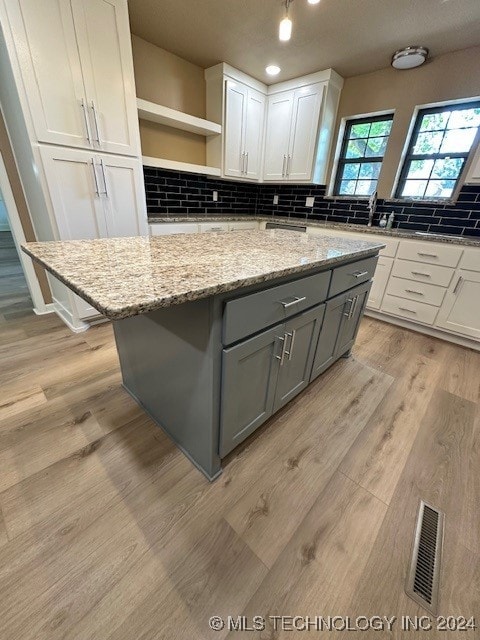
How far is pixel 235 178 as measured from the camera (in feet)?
11.2

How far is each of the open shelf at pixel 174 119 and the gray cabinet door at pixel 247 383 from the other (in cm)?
255

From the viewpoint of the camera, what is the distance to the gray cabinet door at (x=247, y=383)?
0.98m

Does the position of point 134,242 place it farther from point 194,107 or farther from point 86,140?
point 194,107

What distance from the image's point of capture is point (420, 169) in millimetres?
2803

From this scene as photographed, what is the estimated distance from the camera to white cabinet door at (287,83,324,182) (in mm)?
2992

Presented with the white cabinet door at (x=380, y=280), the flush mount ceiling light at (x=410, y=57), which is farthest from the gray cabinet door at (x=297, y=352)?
the flush mount ceiling light at (x=410, y=57)

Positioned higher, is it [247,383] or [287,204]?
[287,204]

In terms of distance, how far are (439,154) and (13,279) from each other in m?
5.19

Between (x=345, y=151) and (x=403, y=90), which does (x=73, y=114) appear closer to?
(x=345, y=151)

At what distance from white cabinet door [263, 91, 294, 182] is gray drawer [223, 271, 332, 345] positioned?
283cm

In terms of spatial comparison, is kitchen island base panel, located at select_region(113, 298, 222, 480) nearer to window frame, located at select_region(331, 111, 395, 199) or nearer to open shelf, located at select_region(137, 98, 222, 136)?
open shelf, located at select_region(137, 98, 222, 136)

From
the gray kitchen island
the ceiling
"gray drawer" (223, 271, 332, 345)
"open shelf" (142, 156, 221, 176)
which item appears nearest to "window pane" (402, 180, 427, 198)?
the ceiling

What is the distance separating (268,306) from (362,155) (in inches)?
125

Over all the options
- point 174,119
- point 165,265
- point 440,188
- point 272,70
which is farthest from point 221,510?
point 272,70
